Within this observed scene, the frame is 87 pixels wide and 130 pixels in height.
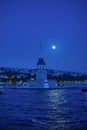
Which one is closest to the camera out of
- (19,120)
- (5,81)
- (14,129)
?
(14,129)

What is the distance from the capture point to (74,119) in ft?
87.5

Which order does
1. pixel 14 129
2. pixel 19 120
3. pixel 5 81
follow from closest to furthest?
pixel 14 129 < pixel 19 120 < pixel 5 81

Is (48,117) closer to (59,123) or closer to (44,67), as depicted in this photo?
(59,123)

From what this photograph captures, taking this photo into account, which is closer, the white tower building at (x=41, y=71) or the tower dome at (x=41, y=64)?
the white tower building at (x=41, y=71)

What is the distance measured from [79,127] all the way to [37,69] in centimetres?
10574

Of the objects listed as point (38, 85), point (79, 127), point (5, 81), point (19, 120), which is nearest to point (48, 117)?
point (19, 120)

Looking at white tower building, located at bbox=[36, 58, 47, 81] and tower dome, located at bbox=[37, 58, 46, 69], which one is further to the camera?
tower dome, located at bbox=[37, 58, 46, 69]

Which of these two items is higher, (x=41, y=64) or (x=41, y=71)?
(x=41, y=64)

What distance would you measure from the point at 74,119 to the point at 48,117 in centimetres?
196

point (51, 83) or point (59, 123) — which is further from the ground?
point (51, 83)

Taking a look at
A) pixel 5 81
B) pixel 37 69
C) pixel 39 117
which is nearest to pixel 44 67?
pixel 37 69

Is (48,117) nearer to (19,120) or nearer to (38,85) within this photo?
(19,120)

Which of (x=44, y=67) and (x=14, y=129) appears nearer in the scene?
(x=14, y=129)

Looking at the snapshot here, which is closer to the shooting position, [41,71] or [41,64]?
[41,71]
